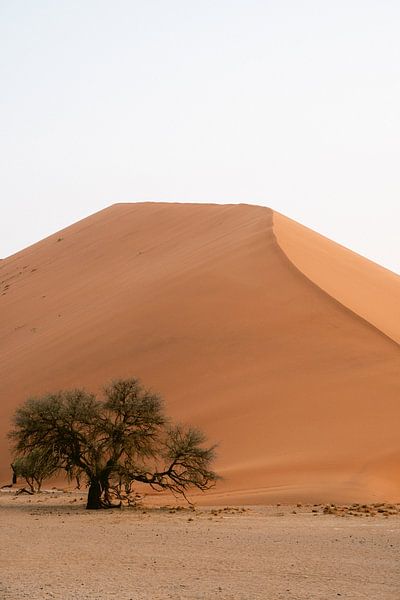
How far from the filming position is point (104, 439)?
19453 mm

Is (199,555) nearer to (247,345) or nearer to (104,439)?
(104,439)

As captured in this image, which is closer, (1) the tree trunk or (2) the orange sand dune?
(1) the tree trunk

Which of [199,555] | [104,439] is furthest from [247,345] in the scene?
[199,555]

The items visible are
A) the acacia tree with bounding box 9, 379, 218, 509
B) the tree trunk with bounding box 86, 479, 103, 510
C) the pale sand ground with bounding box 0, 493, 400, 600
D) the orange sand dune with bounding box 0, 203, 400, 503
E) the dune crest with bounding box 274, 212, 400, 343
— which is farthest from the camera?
the dune crest with bounding box 274, 212, 400, 343

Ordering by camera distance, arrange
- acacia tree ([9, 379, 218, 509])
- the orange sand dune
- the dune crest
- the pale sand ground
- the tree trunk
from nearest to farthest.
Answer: the pale sand ground < acacia tree ([9, 379, 218, 509]) < the tree trunk < the orange sand dune < the dune crest

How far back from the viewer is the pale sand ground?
414 inches

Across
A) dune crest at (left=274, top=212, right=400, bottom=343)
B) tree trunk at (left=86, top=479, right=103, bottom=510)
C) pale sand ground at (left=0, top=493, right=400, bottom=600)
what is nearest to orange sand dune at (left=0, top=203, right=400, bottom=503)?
dune crest at (left=274, top=212, right=400, bottom=343)

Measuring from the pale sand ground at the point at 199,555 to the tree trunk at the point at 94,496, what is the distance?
2.01 feet

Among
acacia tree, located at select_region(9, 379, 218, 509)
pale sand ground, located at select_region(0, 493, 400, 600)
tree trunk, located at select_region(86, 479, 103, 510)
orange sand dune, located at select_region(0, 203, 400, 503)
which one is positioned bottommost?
pale sand ground, located at select_region(0, 493, 400, 600)

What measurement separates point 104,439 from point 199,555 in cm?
672

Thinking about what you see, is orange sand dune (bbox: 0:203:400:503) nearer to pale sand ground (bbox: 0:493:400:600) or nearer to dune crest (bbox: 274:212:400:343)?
dune crest (bbox: 274:212:400:343)

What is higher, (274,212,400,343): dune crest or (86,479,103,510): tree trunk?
(274,212,400,343): dune crest

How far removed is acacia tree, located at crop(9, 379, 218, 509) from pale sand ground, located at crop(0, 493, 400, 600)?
0.81m

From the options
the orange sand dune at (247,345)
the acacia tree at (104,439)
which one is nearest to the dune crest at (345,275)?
the orange sand dune at (247,345)
